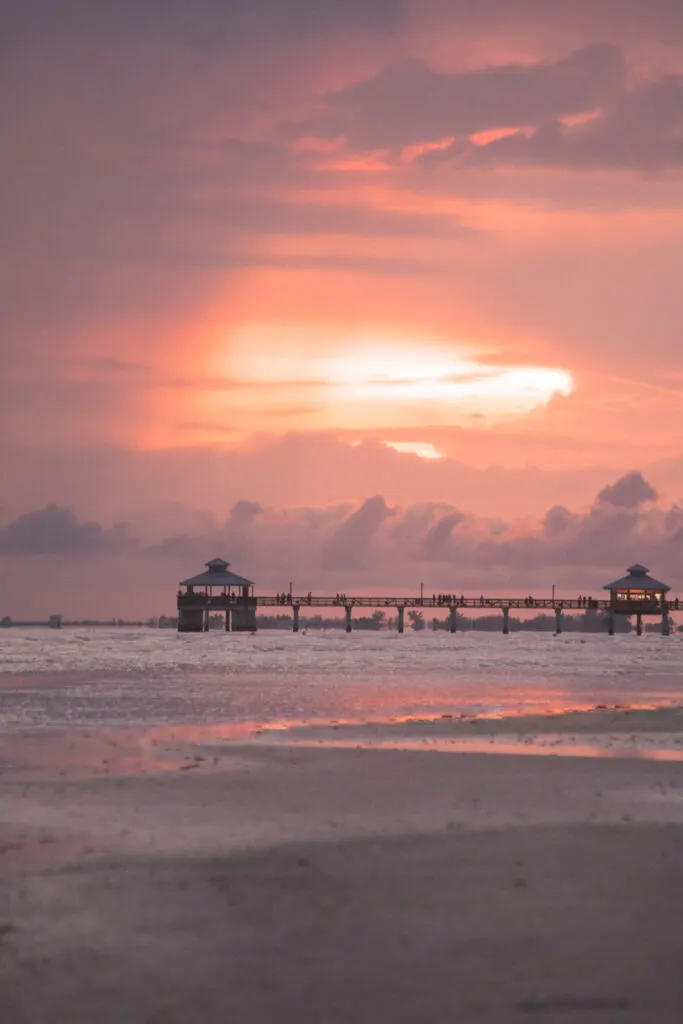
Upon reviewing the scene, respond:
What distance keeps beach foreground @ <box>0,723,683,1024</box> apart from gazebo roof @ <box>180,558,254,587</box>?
13241 cm

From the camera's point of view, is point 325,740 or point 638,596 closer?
point 325,740

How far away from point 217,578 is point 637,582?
169 feet

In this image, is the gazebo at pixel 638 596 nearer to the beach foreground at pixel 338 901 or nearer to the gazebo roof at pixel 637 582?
the gazebo roof at pixel 637 582

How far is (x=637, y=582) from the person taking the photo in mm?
160250

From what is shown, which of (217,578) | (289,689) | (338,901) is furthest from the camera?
(217,578)

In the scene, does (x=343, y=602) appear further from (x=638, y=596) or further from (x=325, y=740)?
(x=325, y=740)

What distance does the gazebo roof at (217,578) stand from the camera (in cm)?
15075

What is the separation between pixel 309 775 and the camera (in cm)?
1958

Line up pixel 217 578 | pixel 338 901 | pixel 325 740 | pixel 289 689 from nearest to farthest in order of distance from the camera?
1. pixel 338 901
2. pixel 325 740
3. pixel 289 689
4. pixel 217 578

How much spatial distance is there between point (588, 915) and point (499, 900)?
0.84m

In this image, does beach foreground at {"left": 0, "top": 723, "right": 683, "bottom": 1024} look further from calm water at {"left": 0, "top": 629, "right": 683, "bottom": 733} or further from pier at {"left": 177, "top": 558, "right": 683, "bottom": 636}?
pier at {"left": 177, "top": 558, "right": 683, "bottom": 636}

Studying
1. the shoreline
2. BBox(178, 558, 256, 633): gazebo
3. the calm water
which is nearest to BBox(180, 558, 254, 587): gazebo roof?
BBox(178, 558, 256, 633): gazebo

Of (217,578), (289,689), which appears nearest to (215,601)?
(217,578)

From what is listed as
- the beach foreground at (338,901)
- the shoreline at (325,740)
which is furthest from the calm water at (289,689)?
the beach foreground at (338,901)
